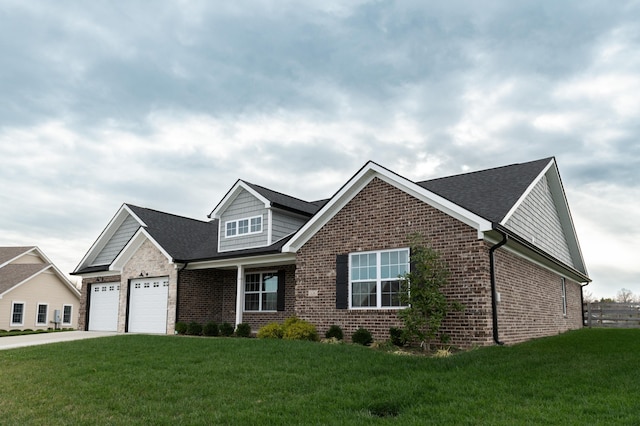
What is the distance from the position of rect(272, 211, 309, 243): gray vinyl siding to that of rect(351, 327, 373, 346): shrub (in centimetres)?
628

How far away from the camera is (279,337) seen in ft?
48.8

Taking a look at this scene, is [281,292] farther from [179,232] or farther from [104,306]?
[104,306]

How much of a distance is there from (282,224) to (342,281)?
5.25 metres

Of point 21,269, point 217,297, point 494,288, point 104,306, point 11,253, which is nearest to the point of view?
point 494,288

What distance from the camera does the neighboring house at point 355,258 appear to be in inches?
502

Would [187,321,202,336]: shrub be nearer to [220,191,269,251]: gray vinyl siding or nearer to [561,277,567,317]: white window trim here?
[220,191,269,251]: gray vinyl siding


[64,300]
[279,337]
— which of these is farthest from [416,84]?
[64,300]

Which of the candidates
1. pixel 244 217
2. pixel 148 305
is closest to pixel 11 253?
pixel 148 305

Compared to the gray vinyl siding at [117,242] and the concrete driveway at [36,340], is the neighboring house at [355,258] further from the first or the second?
the concrete driveway at [36,340]

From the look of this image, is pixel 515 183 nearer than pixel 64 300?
Yes

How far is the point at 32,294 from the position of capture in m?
33.9

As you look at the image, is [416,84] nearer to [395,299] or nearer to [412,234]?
[412,234]

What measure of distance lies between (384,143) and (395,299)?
235 inches

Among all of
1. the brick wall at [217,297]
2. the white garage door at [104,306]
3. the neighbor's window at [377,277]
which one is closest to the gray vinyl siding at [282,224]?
the brick wall at [217,297]
